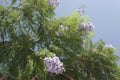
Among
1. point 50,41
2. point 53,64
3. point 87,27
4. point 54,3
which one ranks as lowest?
point 53,64

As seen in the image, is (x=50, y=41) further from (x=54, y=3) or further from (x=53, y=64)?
(x=53, y=64)

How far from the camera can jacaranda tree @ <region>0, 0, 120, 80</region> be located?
8.20 m

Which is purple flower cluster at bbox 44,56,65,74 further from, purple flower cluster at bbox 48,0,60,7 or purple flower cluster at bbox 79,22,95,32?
purple flower cluster at bbox 48,0,60,7

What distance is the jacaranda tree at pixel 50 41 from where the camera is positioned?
8203 millimetres

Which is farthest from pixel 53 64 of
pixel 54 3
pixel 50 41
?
pixel 54 3

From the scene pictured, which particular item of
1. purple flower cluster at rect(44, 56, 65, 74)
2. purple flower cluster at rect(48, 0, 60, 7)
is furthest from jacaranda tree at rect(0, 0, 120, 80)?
purple flower cluster at rect(44, 56, 65, 74)

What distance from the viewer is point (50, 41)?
841 centimetres

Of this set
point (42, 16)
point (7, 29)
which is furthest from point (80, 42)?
point (7, 29)

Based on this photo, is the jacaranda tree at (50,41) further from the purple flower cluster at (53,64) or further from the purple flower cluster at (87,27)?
the purple flower cluster at (53,64)

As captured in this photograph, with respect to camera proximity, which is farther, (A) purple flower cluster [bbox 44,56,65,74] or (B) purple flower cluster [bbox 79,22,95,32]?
(B) purple flower cluster [bbox 79,22,95,32]

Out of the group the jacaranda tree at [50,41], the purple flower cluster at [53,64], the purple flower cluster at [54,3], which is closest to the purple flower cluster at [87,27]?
the jacaranda tree at [50,41]

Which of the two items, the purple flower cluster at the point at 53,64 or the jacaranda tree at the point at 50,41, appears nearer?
the purple flower cluster at the point at 53,64

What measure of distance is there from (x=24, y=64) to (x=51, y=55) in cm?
80

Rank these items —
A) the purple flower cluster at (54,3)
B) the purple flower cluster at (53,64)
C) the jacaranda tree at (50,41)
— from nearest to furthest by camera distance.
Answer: the purple flower cluster at (53,64) < the jacaranda tree at (50,41) < the purple flower cluster at (54,3)
